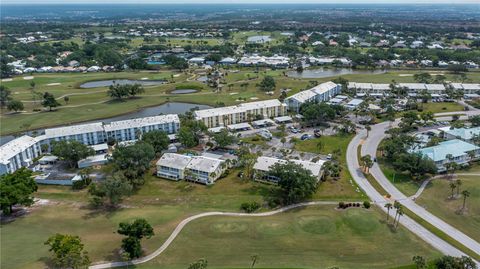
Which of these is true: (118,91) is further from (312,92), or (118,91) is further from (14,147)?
(312,92)

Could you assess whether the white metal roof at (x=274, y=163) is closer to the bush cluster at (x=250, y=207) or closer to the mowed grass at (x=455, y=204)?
the bush cluster at (x=250, y=207)

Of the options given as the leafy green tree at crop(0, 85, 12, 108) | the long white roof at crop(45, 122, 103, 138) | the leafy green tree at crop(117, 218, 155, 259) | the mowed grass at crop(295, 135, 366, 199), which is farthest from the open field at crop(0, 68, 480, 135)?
the leafy green tree at crop(117, 218, 155, 259)

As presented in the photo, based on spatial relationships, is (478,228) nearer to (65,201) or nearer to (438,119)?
(438,119)

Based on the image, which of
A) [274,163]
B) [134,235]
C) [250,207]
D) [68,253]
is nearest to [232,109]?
[274,163]

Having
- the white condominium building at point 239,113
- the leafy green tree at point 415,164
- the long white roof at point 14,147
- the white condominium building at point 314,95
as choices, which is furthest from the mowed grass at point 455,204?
the long white roof at point 14,147

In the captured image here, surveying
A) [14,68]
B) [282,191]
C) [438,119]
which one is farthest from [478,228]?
[14,68]

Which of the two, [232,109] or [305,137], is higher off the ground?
[232,109]
